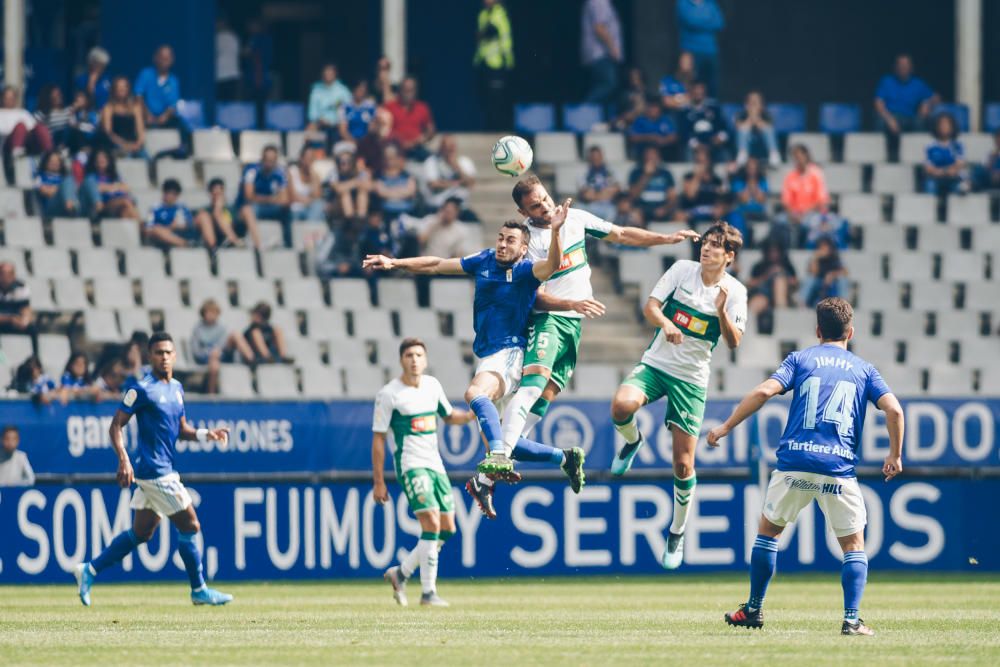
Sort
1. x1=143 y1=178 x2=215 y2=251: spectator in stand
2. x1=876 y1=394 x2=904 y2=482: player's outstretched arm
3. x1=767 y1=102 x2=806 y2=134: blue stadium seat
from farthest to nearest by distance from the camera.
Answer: x1=767 y1=102 x2=806 y2=134: blue stadium seat → x1=143 y1=178 x2=215 y2=251: spectator in stand → x1=876 y1=394 x2=904 y2=482: player's outstretched arm

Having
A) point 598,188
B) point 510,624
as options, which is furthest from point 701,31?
point 510,624

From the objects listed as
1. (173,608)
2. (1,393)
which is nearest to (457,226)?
(1,393)

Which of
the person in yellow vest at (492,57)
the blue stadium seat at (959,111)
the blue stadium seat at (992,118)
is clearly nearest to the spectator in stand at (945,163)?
the blue stadium seat at (959,111)

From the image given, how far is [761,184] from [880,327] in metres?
2.23

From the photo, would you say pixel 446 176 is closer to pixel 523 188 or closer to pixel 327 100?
pixel 327 100

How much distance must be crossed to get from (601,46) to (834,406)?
43.9ft

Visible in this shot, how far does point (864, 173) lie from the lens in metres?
23.9

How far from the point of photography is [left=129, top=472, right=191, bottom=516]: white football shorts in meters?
14.2

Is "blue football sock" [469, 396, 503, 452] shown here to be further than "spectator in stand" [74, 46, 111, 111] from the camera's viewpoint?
No

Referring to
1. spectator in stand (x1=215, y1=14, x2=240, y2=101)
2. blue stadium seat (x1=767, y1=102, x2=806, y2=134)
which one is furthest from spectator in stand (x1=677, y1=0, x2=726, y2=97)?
spectator in stand (x1=215, y1=14, x2=240, y2=101)

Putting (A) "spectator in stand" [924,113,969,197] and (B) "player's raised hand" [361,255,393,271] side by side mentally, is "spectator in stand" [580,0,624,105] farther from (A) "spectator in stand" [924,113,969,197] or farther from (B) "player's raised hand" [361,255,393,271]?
(B) "player's raised hand" [361,255,393,271]

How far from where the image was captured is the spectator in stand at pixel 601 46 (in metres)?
23.9

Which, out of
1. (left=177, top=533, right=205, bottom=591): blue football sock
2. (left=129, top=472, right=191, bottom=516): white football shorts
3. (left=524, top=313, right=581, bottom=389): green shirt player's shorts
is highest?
(left=524, top=313, right=581, bottom=389): green shirt player's shorts

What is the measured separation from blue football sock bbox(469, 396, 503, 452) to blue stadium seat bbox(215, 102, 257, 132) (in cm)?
1173
